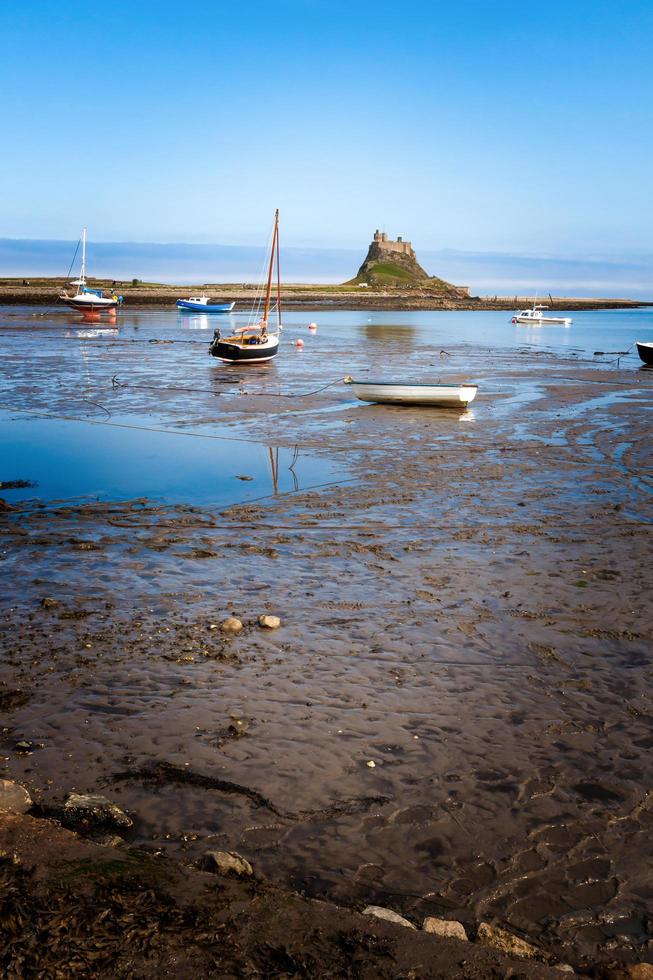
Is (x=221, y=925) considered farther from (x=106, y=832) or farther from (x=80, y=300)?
(x=80, y=300)

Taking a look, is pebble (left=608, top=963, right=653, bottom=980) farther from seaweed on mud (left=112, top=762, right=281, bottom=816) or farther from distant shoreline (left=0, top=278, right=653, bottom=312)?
distant shoreline (left=0, top=278, right=653, bottom=312)

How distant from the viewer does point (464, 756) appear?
619 cm

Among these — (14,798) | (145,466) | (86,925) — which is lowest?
(14,798)

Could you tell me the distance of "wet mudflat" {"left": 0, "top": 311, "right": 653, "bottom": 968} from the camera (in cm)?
504

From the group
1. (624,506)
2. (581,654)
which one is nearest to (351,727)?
(581,654)

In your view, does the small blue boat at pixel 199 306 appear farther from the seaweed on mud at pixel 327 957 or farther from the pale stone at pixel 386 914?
the seaweed on mud at pixel 327 957

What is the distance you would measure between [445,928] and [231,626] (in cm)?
458

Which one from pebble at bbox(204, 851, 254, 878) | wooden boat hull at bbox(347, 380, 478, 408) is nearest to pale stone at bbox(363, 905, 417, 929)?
pebble at bbox(204, 851, 254, 878)

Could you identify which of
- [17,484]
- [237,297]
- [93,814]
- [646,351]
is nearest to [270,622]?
[93,814]

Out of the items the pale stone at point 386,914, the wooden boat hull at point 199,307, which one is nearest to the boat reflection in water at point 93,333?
the wooden boat hull at point 199,307

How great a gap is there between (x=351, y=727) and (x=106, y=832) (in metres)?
2.25

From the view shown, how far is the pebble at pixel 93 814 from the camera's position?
509cm

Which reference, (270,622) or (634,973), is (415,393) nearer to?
(270,622)

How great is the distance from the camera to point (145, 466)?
57.6ft
